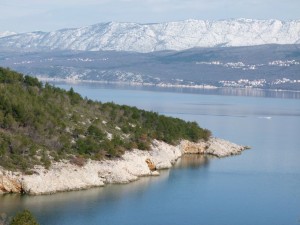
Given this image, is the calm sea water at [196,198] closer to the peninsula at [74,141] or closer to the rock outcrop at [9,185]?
the rock outcrop at [9,185]

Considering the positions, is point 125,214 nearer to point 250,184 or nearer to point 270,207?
point 270,207

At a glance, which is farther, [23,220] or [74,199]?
[74,199]

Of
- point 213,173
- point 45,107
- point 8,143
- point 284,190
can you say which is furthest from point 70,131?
point 284,190

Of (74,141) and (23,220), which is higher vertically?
(74,141)

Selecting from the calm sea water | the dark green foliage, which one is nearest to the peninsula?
the calm sea water

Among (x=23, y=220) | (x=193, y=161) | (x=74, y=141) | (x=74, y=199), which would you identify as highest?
(x=74, y=141)

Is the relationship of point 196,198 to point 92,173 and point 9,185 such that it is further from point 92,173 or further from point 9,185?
point 9,185

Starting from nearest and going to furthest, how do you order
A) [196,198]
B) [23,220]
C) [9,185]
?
[23,220], [9,185], [196,198]

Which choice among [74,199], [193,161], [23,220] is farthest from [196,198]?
[23,220]
